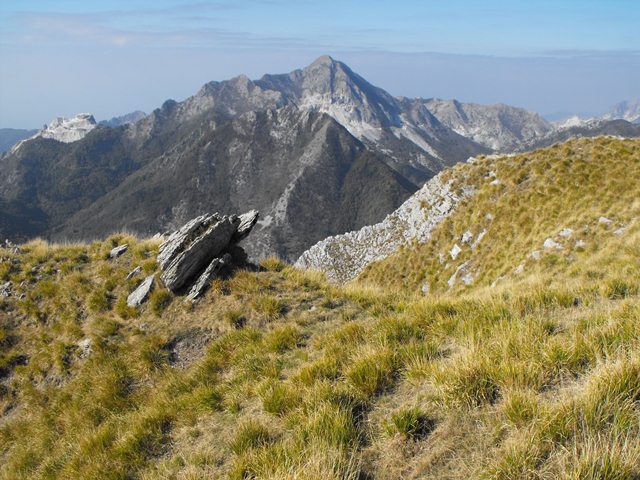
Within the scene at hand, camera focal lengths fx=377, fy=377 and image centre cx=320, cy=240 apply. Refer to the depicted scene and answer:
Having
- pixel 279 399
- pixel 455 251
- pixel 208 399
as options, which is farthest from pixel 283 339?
pixel 455 251

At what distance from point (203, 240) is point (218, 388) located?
24.6ft

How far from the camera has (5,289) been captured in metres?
16.3

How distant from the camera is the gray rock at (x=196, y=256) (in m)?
14.4

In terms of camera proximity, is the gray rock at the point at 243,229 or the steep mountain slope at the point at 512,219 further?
the steep mountain slope at the point at 512,219

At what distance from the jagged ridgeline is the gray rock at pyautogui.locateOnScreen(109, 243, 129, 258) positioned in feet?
0.61

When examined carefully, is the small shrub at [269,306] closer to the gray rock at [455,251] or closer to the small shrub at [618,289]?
the small shrub at [618,289]

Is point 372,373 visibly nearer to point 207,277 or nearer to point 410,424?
point 410,424

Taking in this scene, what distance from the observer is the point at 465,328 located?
Result: 7848 mm

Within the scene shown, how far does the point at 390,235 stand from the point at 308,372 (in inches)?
1305

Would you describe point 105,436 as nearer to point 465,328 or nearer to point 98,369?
point 98,369

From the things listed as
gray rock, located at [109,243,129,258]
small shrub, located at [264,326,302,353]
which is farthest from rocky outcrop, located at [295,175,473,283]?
small shrub, located at [264,326,302,353]

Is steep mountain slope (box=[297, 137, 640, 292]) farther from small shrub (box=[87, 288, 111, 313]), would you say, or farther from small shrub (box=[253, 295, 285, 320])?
small shrub (box=[87, 288, 111, 313])

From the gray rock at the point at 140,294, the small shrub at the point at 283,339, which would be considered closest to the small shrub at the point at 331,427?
the small shrub at the point at 283,339

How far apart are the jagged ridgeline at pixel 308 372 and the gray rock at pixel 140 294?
0.21m
